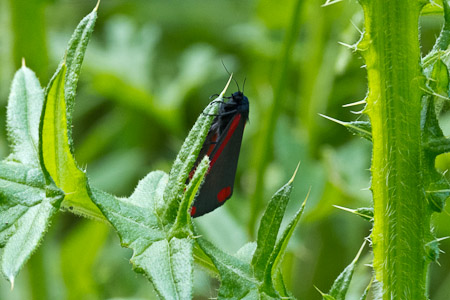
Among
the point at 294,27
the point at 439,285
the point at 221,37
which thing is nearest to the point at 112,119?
the point at 221,37

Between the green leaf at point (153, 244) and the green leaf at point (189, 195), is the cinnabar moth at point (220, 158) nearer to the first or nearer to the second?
the green leaf at point (153, 244)

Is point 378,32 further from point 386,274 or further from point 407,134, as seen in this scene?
point 386,274

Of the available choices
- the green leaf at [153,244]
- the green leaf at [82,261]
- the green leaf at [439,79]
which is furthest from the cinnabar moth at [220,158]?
the green leaf at [82,261]

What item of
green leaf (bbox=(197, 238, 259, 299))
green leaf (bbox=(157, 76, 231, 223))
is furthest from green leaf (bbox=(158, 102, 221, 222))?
green leaf (bbox=(197, 238, 259, 299))

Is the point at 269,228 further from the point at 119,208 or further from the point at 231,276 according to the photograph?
the point at 119,208

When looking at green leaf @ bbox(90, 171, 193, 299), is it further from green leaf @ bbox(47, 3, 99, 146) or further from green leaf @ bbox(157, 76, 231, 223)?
green leaf @ bbox(47, 3, 99, 146)

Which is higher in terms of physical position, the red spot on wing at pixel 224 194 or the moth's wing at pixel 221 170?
the moth's wing at pixel 221 170

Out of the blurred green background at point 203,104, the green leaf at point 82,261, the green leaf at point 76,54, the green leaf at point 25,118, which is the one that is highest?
the green leaf at point 76,54

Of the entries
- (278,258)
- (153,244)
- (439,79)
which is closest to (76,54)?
(153,244)
